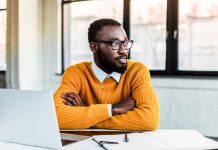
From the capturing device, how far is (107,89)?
Answer: 1.83 meters

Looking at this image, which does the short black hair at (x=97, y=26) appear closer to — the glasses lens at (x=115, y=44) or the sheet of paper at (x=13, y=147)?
the glasses lens at (x=115, y=44)

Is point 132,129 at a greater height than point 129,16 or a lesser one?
lesser

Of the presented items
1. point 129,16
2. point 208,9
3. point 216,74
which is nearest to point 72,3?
point 129,16

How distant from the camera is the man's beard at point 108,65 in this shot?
6.03 ft

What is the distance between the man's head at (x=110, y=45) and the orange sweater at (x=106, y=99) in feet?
0.25

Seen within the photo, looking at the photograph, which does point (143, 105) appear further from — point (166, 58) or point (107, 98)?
point (166, 58)

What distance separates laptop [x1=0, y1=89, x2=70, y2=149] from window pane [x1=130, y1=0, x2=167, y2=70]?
8.89 feet

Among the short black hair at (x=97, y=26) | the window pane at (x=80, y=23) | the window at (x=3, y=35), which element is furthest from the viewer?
the window at (x=3, y=35)

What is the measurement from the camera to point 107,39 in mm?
1875

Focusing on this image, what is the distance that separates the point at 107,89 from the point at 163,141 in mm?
716

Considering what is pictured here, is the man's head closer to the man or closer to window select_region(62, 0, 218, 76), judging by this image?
the man

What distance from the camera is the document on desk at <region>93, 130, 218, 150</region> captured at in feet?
3.55

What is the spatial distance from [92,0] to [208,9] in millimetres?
1439

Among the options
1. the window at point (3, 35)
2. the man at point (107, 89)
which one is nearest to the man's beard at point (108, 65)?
the man at point (107, 89)
